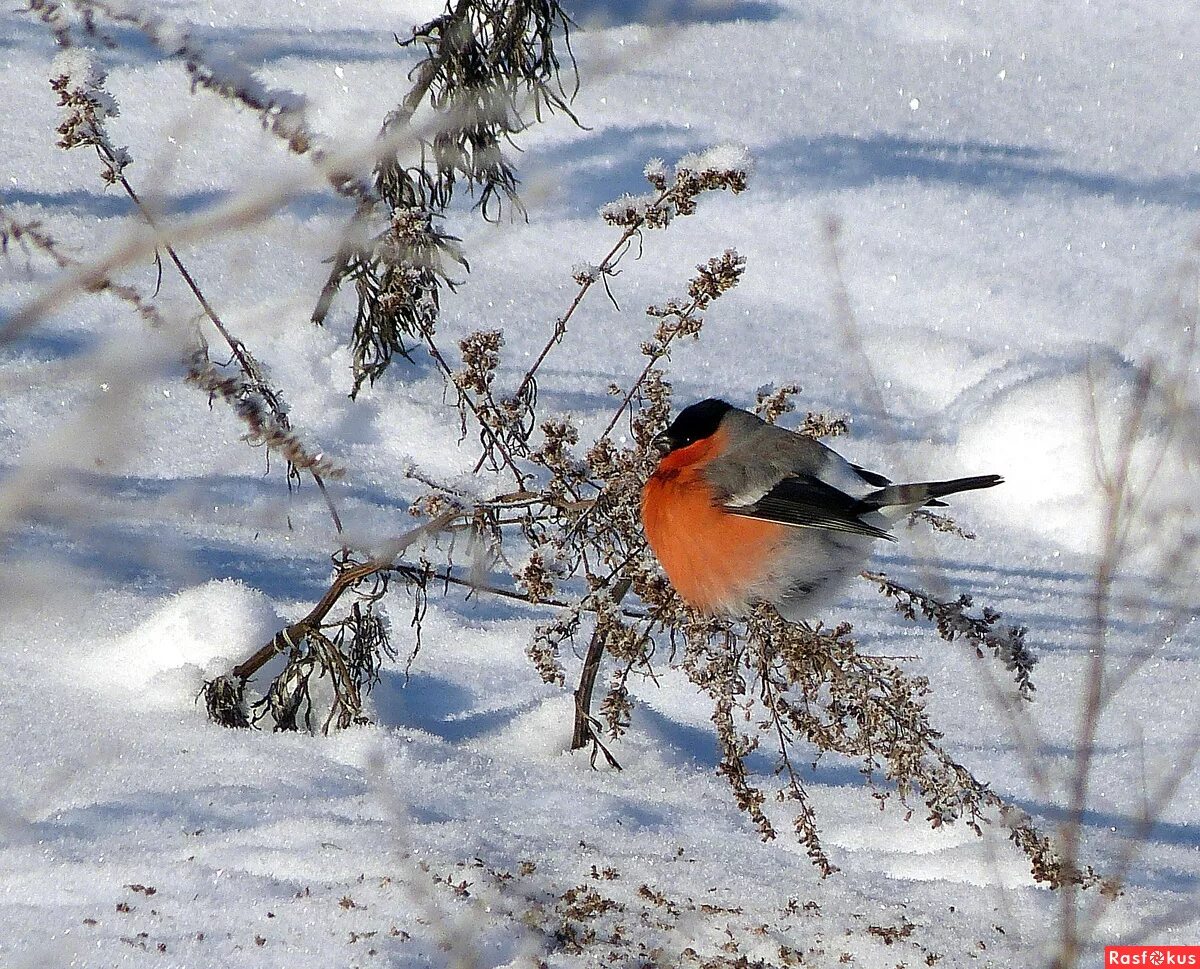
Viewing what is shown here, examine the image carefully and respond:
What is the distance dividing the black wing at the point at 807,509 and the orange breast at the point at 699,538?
3 cm

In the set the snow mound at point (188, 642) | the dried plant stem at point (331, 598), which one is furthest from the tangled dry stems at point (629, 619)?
the snow mound at point (188, 642)

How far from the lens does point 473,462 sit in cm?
416

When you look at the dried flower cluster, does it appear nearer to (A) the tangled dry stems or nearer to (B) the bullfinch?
(A) the tangled dry stems

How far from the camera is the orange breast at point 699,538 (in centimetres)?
269

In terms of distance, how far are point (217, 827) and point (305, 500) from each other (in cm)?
151

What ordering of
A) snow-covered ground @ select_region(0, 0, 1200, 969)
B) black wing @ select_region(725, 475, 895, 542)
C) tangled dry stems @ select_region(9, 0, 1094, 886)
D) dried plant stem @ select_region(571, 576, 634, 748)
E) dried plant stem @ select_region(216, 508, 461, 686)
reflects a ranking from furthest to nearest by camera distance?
dried plant stem @ select_region(571, 576, 634, 748), black wing @ select_region(725, 475, 895, 542), dried plant stem @ select_region(216, 508, 461, 686), tangled dry stems @ select_region(9, 0, 1094, 886), snow-covered ground @ select_region(0, 0, 1200, 969)

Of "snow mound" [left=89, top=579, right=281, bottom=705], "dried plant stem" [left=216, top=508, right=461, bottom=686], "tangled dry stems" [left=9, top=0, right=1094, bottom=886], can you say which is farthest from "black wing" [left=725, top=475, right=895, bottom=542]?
"snow mound" [left=89, top=579, right=281, bottom=705]

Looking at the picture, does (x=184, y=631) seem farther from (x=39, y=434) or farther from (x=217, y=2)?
(x=217, y=2)

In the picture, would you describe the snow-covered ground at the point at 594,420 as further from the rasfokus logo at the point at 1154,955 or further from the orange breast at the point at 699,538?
the orange breast at the point at 699,538

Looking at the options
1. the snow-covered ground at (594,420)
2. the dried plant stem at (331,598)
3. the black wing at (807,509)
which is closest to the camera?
the snow-covered ground at (594,420)

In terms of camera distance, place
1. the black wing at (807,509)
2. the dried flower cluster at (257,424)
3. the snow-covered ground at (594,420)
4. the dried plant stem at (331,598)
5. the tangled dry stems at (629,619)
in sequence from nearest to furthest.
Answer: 1. the dried flower cluster at (257,424)
2. the snow-covered ground at (594,420)
3. the tangled dry stems at (629,619)
4. the dried plant stem at (331,598)
5. the black wing at (807,509)

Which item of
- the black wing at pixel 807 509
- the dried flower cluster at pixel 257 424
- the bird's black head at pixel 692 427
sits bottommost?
the dried flower cluster at pixel 257 424

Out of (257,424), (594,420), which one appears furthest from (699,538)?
(594,420)

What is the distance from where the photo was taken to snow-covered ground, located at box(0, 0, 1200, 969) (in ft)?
7.30
